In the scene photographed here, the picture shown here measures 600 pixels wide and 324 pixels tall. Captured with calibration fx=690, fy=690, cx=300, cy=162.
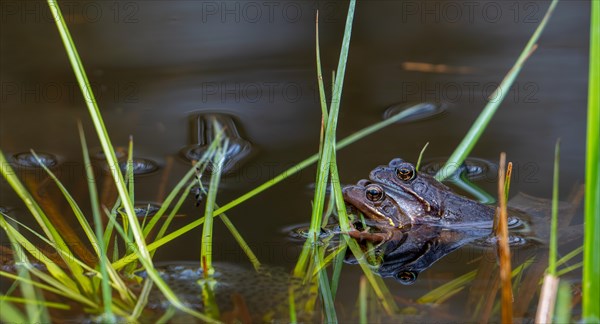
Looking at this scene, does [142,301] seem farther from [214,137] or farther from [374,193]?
[214,137]

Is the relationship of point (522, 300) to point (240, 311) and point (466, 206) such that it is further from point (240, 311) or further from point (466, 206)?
point (240, 311)

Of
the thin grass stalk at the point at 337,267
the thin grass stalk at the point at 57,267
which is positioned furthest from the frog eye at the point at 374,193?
the thin grass stalk at the point at 57,267

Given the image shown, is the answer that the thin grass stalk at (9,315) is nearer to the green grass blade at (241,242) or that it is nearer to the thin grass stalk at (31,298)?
the thin grass stalk at (31,298)

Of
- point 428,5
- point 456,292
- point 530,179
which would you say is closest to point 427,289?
point 456,292

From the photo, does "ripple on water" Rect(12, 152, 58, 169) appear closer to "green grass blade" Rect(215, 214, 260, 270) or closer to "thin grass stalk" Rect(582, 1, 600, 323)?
"green grass blade" Rect(215, 214, 260, 270)

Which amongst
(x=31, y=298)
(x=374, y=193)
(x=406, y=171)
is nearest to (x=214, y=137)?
(x=374, y=193)

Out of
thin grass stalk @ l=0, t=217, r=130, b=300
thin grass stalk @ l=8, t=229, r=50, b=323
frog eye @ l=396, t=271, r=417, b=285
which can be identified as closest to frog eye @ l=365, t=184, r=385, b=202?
frog eye @ l=396, t=271, r=417, b=285
